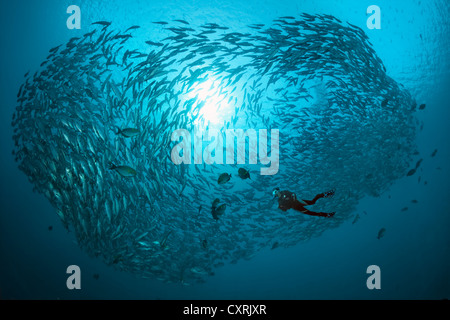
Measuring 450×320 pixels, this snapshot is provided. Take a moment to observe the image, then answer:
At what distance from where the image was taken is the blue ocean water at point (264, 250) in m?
5.26

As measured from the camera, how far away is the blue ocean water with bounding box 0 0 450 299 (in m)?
5.26

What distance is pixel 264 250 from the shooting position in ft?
41.4

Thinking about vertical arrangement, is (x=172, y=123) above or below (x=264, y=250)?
above

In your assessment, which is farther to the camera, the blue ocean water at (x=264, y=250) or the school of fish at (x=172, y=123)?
the blue ocean water at (x=264, y=250)

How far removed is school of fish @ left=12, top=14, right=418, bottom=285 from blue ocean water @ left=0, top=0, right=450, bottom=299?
0.44 metres

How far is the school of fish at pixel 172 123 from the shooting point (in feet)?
14.7

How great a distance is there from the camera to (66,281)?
4.16 metres

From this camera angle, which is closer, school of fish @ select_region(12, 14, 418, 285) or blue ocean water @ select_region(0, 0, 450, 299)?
school of fish @ select_region(12, 14, 418, 285)

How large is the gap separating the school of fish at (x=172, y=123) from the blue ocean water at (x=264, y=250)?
1.45ft

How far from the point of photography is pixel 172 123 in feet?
15.7

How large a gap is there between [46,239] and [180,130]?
6.32 meters

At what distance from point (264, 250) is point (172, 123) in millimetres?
9463

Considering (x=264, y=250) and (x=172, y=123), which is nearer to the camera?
(x=172, y=123)
